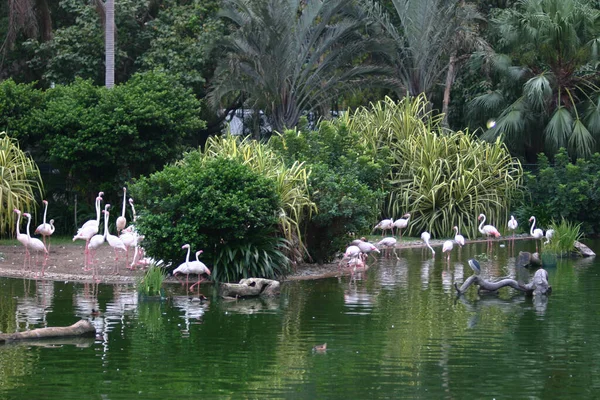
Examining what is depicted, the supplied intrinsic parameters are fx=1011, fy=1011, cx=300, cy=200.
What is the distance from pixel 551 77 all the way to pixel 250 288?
14.0 metres

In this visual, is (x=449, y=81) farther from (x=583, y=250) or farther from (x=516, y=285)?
(x=516, y=285)

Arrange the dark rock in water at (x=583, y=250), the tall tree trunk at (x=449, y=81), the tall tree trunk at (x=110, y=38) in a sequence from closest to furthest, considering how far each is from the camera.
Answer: the dark rock in water at (x=583, y=250), the tall tree trunk at (x=110, y=38), the tall tree trunk at (x=449, y=81)

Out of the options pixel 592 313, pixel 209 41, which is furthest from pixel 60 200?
pixel 592 313

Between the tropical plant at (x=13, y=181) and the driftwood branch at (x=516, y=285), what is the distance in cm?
992

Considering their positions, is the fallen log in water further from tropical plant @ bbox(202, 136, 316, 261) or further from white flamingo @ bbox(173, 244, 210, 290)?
A: tropical plant @ bbox(202, 136, 316, 261)

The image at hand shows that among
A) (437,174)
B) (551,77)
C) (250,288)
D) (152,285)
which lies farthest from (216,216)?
(551,77)

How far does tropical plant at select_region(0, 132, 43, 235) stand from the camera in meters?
20.6

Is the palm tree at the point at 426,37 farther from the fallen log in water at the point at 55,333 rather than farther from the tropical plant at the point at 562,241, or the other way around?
the fallen log in water at the point at 55,333

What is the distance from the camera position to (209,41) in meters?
26.8

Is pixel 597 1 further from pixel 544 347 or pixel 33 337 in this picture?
pixel 33 337

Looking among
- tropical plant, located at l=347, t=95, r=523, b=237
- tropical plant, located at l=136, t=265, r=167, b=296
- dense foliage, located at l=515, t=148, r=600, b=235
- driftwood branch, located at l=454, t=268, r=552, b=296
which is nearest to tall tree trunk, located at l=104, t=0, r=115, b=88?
tropical plant, located at l=347, t=95, r=523, b=237

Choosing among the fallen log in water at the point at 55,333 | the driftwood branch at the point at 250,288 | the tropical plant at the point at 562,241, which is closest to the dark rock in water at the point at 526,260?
the tropical plant at the point at 562,241

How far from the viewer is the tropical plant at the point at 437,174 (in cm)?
2430

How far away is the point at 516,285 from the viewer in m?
14.9
